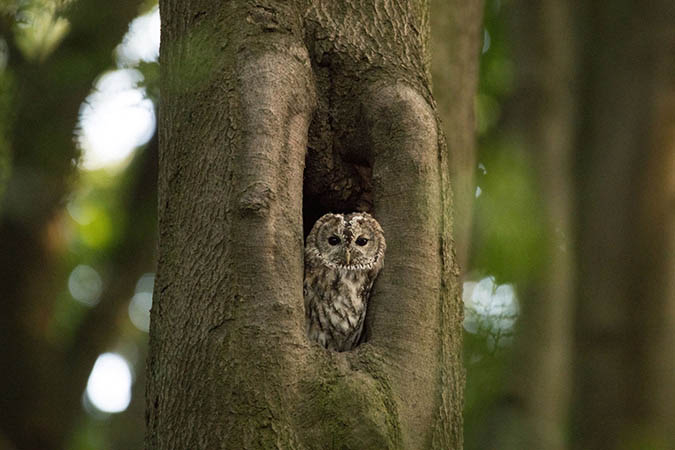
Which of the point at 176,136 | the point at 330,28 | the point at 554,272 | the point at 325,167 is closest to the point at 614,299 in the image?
the point at 554,272

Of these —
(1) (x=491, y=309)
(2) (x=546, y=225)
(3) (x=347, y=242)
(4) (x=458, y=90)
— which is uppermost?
(4) (x=458, y=90)

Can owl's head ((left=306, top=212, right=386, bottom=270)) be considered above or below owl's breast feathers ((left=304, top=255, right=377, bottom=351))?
above

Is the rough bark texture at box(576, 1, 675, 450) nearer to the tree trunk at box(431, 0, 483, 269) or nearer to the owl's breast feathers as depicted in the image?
the tree trunk at box(431, 0, 483, 269)

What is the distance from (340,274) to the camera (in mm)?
4344

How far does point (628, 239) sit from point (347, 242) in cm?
215

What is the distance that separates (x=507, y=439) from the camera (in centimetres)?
462

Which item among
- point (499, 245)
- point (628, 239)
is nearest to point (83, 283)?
point (499, 245)

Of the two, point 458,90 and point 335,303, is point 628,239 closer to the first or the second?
point 458,90

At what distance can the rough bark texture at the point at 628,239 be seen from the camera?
516cm

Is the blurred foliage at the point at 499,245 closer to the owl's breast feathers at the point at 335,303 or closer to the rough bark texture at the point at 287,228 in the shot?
the owl's breast feathers at the point at 335,303

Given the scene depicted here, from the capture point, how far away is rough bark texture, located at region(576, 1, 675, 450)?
5.16m

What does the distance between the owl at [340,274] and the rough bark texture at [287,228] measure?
56 centimetres

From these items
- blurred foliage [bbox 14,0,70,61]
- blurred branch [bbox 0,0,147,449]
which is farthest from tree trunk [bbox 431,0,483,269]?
blurred foliage [bbox 14,0,70,61]

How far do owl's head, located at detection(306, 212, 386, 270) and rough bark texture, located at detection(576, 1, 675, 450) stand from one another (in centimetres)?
185
